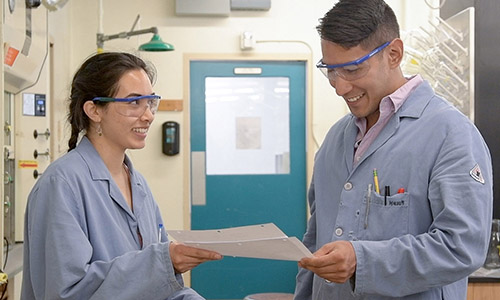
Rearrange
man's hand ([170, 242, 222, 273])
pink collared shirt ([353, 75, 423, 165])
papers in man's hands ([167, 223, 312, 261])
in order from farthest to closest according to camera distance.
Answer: pink collared shirt ([353, 75, 423, 165]) → man's hand ([170, 242, 222, 273]) → papers in man's hands ([167, 223, 312, 261])

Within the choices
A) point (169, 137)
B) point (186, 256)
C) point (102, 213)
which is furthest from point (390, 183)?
point (169, 137)

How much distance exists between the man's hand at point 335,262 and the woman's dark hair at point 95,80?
769mm

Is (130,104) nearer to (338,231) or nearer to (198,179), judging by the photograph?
(338,231)

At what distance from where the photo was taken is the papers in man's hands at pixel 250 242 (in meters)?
1.48

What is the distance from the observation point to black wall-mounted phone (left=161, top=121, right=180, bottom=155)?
5551 mm

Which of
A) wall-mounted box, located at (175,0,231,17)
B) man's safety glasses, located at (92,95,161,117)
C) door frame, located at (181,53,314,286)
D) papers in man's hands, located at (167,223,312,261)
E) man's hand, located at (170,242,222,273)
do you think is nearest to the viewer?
papers in man's hands, located at (167,223,312,261)

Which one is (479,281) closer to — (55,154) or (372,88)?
(372,88)

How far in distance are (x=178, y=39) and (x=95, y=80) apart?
3768 mm

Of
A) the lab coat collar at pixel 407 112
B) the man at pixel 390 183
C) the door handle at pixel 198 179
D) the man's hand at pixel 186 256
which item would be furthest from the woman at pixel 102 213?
the door handle at pixel 198 179

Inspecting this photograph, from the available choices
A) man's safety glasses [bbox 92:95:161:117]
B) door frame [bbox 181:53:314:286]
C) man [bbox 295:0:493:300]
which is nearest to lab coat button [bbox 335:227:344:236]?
man [bbox 295:0:493:300]

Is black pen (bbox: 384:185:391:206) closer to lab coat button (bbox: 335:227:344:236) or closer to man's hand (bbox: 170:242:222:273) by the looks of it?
lab coat button (bbox: 335:227:344:236)

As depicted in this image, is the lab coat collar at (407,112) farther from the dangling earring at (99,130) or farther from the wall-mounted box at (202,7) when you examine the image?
the wall-mounted box at (202,7)

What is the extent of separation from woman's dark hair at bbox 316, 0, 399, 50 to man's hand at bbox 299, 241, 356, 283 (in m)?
0.51

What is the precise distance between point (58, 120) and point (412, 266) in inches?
156
